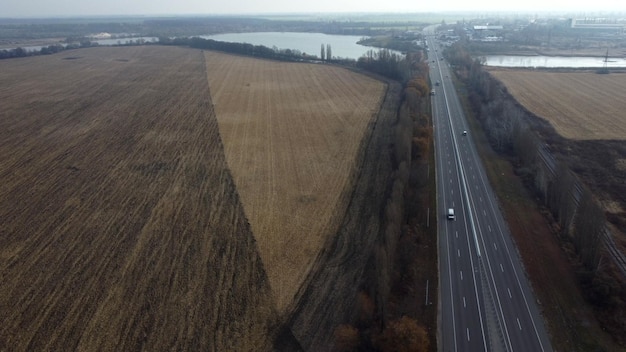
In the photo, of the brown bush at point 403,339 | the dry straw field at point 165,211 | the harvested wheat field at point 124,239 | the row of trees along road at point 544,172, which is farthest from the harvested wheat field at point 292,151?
the row of trees along road at point 544,172

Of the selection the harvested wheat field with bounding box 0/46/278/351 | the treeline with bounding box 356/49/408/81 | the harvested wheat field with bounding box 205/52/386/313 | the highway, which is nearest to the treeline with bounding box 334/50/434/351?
the highway

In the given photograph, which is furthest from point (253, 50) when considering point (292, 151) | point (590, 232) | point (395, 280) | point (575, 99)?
point (590, 232)

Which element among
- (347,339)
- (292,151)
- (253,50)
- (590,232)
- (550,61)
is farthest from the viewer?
(253,50)

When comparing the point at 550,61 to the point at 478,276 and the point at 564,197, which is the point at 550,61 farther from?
the point at 478,276

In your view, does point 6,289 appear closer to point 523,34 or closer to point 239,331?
point 239,331

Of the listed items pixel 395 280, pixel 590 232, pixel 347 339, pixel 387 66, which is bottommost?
pixel 395 280
